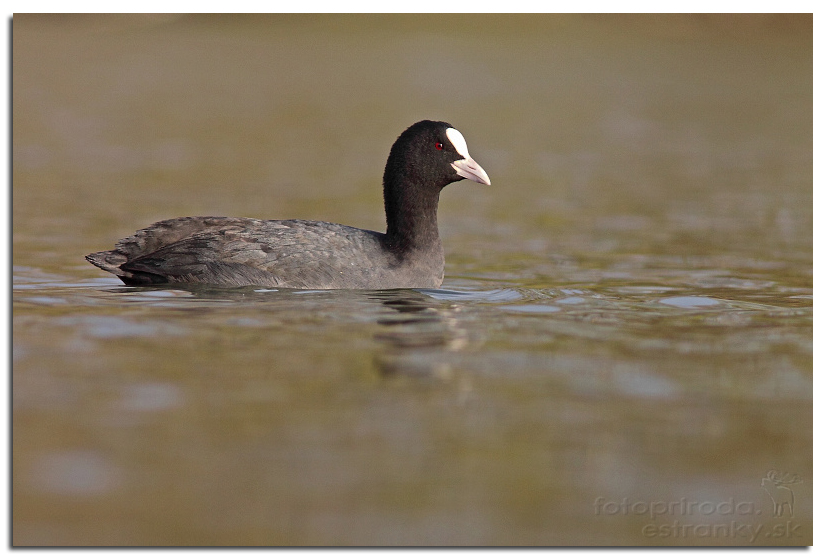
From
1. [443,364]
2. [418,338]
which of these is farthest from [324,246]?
[443,364]

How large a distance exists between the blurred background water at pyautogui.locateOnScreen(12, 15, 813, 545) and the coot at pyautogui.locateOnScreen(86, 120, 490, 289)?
19 cm

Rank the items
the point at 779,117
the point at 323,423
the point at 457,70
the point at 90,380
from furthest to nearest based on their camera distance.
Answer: the point at 457,70 < the point at 779,117 < the point at 90,380 < the point at 323,423

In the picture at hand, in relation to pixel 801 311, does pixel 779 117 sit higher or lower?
higher

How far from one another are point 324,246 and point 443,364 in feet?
8.31

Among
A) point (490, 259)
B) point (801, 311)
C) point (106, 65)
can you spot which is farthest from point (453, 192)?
point (106, 65)

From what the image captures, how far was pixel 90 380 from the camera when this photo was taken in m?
5.77

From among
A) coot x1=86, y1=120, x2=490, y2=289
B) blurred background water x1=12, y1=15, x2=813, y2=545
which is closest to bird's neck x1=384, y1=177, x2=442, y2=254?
coot x1=86, y1=120, x2=490, y2=289

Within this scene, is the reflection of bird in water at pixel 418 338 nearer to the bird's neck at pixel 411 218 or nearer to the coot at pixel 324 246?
the coot at pixel 324 246

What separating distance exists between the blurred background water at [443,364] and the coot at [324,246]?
0.19 metres

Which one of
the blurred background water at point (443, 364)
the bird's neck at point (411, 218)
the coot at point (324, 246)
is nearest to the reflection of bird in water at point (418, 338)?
the blurred background water at point (443, 364)

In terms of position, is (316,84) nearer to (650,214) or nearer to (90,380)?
(650,214)

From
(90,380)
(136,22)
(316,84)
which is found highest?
(136,22)

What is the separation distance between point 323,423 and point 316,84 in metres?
24.1

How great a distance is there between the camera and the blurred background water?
4281 millimetres
